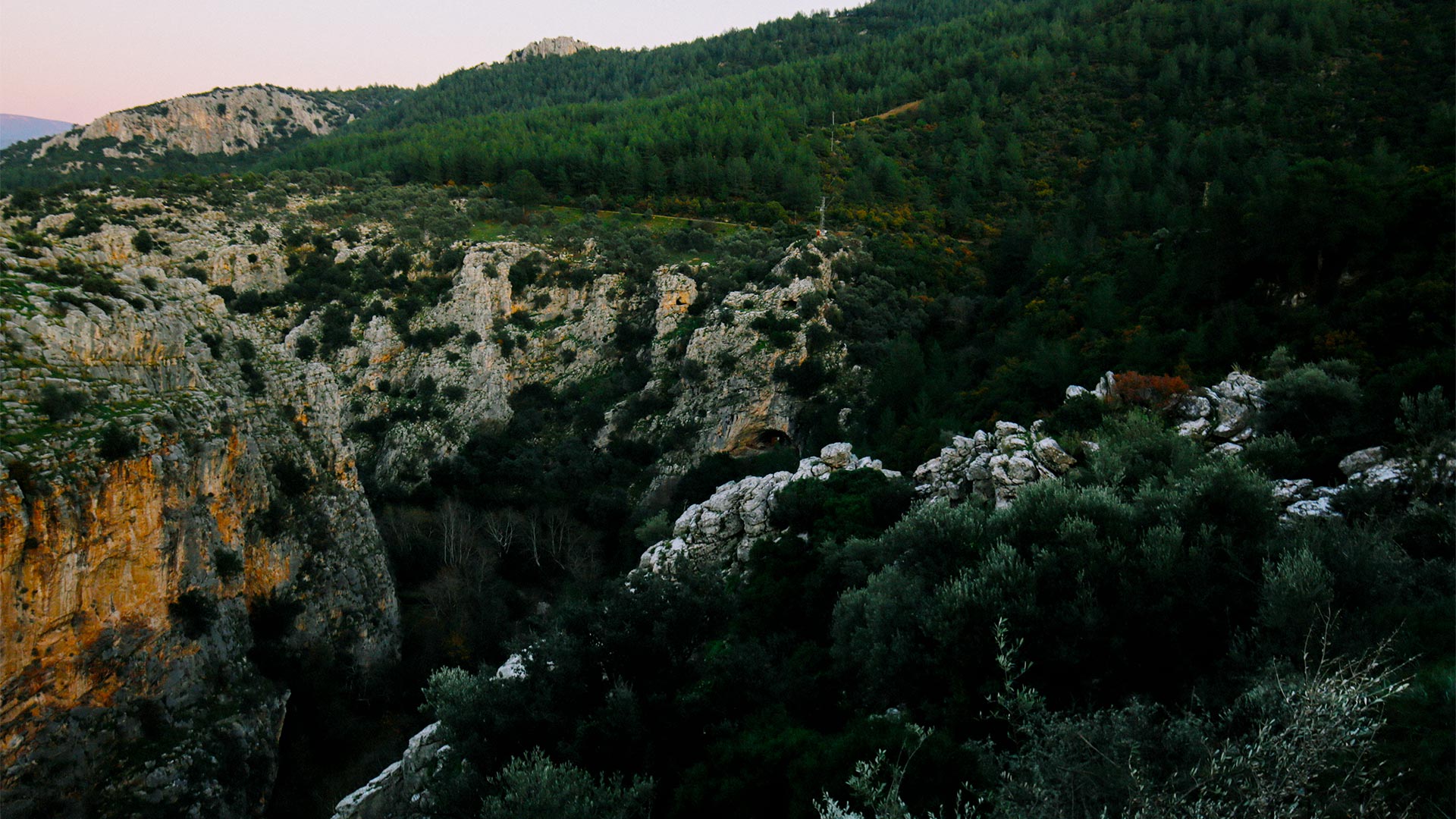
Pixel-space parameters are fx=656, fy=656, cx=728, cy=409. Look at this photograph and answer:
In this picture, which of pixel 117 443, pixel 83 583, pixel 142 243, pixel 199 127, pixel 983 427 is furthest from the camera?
pixel 199 127

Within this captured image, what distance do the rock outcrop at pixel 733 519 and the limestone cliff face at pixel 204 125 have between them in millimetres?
105188

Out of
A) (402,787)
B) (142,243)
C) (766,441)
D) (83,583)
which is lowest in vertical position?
(766,441)

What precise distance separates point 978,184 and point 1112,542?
191 ft

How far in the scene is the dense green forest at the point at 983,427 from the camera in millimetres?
6473

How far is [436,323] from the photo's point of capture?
4503cm

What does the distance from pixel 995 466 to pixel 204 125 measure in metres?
124

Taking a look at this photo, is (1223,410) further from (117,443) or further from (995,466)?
(117,443)

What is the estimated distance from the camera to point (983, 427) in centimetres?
2336

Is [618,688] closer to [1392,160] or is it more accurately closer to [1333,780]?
[1333,780]

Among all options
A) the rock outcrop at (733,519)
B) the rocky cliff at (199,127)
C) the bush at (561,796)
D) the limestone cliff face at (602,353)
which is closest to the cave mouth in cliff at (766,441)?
the limestone cliff face at (602,353)

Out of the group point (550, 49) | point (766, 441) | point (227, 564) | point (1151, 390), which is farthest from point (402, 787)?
point (550, 49)

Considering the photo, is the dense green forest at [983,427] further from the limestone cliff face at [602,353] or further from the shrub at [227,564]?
the shrub at [227,564]

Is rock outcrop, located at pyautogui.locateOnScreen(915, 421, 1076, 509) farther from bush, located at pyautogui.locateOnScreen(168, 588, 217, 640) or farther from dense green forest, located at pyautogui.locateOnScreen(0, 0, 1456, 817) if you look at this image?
bush, located at pyautogui.locateOnScreen(168, 588, 217, 640)

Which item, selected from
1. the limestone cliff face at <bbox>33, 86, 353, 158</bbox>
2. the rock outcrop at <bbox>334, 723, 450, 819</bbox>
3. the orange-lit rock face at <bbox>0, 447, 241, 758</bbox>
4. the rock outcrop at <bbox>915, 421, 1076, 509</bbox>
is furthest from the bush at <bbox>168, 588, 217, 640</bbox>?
the limestone cliff face at <bbox>33, 86, 353, 158</bbox>
